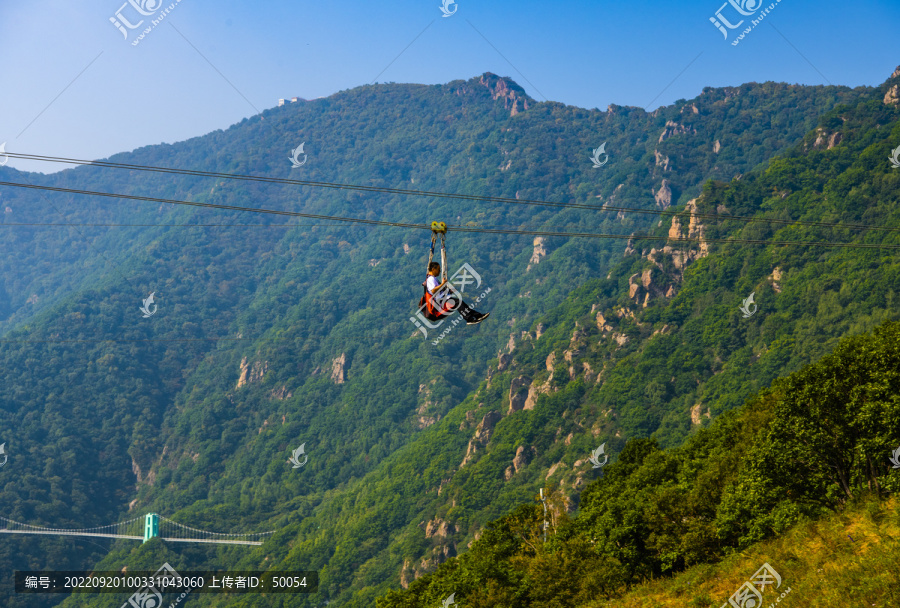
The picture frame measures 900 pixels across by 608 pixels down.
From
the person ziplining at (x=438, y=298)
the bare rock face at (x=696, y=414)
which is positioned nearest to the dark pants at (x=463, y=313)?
the person ziplining at (x=438, y=298)

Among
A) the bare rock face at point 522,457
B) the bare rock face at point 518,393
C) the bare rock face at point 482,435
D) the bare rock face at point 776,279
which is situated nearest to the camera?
the bare rock face at point 776,279

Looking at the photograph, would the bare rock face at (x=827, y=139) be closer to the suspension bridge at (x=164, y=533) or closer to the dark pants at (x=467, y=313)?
the suspension bridge at (x=164, y=533)

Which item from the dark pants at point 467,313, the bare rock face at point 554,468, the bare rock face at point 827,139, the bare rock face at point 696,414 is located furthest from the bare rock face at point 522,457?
the dark pants at point 467,313

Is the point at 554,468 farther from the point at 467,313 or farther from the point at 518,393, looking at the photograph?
the point at 467,313

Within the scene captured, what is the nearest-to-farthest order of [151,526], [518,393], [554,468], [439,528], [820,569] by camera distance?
[820,569], [554,468], [439,528], [518,393], [151,526]

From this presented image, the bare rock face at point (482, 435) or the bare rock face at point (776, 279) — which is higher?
the bare rock face at point (776, 279)

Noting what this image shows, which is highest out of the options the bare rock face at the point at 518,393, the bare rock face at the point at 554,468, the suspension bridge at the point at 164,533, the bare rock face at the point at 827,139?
the bare rock face at the point at 827,139

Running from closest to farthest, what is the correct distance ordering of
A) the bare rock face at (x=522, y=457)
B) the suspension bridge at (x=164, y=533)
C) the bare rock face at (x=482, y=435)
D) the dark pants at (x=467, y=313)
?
the dark pants at (x=467, y=313)
the bare rock face at (x=522, y=457)
the bare rock face at (x=482, y=435)
the suspension bridge at (x=164, y=533)

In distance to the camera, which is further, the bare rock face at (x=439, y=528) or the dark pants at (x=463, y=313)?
the bare rock face at (x=439, y=528)

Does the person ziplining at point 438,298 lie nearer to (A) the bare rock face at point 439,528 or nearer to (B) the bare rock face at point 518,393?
(A) the bare rock face at point 439,528

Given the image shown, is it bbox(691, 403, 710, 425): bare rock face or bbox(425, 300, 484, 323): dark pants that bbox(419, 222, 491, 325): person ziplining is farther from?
bbox(691, 403, 710, 425): bare rock face

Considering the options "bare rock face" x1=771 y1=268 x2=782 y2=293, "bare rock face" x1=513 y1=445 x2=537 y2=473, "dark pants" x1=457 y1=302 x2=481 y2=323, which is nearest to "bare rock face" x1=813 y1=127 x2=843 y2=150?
"bare rock face" x1=771 y1=268 x2=782 y2=293

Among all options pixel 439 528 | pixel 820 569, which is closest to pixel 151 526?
pixel 439 528

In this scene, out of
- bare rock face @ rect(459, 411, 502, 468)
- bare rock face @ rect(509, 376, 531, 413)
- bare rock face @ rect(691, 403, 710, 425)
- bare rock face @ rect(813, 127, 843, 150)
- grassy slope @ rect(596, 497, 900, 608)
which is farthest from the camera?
bare rock face @ rect(813, 127, 843, 150)
